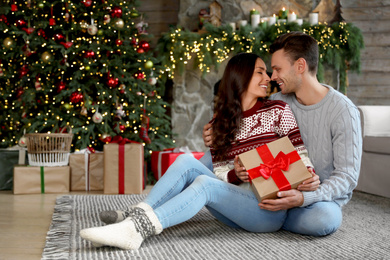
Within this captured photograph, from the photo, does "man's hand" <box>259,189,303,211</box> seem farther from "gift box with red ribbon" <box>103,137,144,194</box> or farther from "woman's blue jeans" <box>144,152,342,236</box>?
"gift box with red ribbon" <box>103,137,144,194</box>

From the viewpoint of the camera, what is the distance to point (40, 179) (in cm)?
327

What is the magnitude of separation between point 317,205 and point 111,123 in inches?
99.5

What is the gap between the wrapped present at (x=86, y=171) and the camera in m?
3.42

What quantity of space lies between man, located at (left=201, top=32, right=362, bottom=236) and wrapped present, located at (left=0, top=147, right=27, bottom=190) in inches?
75.9

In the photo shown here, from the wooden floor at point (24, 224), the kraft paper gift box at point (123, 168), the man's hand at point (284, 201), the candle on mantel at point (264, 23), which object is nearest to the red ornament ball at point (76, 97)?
the kraft paper gift box at point (123, 168)

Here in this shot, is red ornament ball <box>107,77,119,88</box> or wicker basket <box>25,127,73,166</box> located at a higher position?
red ornament ball <box>107,77,119,88</box>

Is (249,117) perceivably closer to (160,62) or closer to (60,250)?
(60,250)

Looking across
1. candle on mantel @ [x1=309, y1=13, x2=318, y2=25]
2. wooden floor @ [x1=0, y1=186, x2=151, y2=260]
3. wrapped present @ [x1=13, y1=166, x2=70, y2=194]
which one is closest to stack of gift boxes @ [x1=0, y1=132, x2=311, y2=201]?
wrapped present @ [x1=13, y1=166, x2=70, y2=194]

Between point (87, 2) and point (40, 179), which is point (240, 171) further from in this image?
point (87, 2)

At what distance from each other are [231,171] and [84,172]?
1816mm

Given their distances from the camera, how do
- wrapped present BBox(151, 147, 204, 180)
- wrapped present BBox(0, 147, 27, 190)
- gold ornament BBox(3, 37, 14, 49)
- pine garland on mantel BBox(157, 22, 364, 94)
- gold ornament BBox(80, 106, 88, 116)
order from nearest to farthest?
1. wrapped present BBox(0, 147, 27, 190)
2. wrapped present BBox(151, 147, 204, 180)
3. gold ornament BBox(80, 106, 88, 116)
4. gold ornament BBox(3, 37, 14, 49)
5. pine garland on mantel BBox(157, 22, 364, 94)

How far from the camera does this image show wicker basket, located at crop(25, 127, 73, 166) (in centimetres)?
325

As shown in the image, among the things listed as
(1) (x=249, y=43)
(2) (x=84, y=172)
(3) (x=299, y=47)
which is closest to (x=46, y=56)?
(2) (x=84, y=172)

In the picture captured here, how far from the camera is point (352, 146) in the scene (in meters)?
1.86
